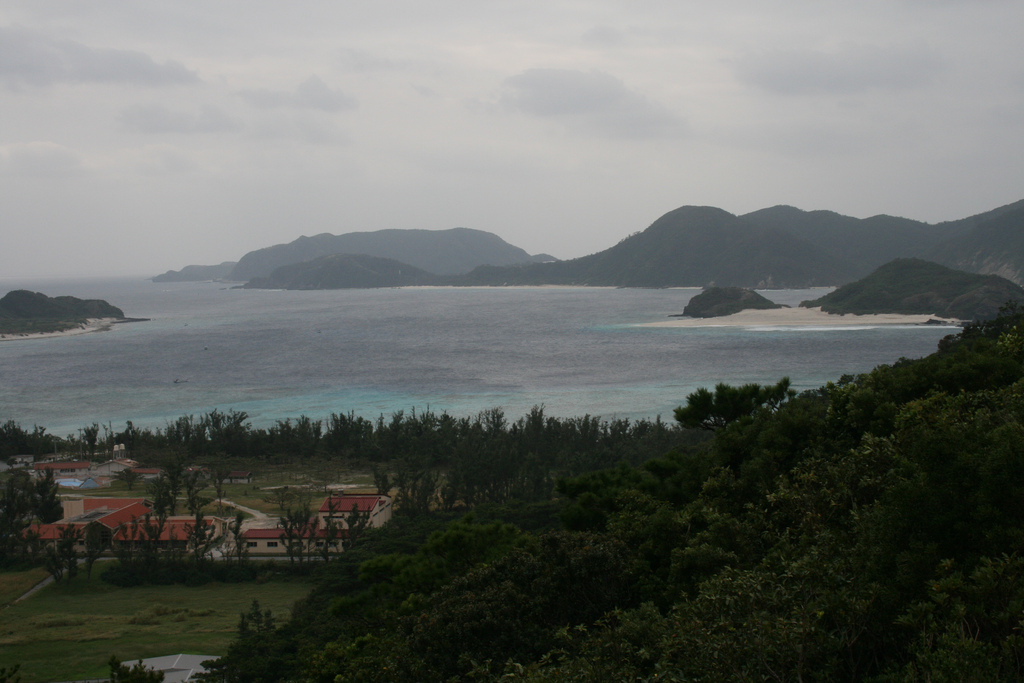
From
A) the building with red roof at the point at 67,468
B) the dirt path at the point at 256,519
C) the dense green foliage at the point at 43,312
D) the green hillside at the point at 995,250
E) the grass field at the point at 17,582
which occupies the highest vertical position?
the green hillside at the point at 995,250

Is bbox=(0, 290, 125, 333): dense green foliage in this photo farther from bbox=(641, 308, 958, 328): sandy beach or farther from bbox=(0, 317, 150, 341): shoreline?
bbox=(641, 308, 958, 328): sandy beach

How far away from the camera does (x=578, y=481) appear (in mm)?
16531

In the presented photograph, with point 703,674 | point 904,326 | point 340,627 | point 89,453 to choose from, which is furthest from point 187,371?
point 904,326

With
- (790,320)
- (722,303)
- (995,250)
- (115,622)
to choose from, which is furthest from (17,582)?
(995,250)

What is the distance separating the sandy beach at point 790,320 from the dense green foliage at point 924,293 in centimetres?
203

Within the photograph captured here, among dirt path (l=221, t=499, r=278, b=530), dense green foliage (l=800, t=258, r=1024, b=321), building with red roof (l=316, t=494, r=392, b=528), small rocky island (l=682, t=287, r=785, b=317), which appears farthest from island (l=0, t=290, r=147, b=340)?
dense green foliage (l=800, t=258, r=1024, b=321)

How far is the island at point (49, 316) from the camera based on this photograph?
10928 centimetres

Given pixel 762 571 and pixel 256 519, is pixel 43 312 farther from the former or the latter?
pixel 762 571

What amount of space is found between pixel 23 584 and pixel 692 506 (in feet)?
68.4

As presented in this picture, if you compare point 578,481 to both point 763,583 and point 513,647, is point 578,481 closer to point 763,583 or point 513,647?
point 513,647

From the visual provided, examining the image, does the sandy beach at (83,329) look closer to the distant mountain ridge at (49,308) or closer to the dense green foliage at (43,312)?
the dense green foliage at (43,312)

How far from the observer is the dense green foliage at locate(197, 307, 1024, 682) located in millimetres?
6340

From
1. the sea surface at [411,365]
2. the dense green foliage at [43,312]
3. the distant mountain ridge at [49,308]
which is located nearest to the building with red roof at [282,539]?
the sea surface at [411,365]

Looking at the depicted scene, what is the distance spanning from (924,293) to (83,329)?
4657 inches
